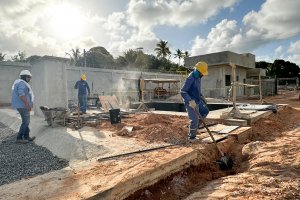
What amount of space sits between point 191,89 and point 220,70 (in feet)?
67.8

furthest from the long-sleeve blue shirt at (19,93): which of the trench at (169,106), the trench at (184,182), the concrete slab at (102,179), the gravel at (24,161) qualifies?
the trench at (169,106)

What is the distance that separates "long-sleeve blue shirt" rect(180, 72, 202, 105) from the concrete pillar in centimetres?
551

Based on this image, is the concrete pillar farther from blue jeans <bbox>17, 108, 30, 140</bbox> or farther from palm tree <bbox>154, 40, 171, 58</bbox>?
palm tree <bbox>154, 40, 171, 58</bbox>

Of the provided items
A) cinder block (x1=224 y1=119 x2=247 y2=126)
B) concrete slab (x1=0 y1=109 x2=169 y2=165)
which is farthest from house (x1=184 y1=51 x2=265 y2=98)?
concrete slab (x1=0 y1=109 x2=169 y2=165)

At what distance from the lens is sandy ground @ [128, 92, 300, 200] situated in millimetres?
3424

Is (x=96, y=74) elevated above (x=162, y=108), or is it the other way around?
(x=96, y=74)

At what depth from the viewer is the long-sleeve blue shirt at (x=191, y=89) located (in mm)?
5621

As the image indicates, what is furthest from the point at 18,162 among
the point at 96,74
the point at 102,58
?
the point at 102,58

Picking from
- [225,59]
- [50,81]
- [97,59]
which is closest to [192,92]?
[50,81]

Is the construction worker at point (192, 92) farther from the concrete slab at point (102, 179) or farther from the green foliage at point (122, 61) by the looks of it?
the green foliage at point (122, 61)

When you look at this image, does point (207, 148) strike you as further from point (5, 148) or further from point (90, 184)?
point (5, 148)

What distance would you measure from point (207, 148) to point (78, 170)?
8.40 ft

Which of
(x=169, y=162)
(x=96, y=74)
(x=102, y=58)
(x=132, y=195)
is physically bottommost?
(x=132, y=195)

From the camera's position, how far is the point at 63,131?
6.91 meters
